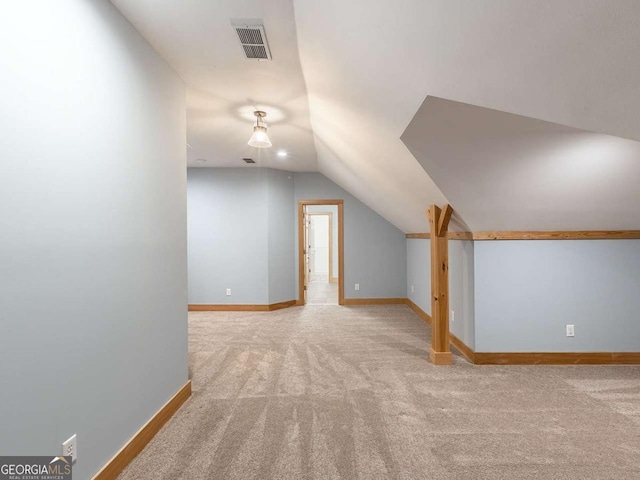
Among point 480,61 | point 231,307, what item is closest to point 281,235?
point 231,307

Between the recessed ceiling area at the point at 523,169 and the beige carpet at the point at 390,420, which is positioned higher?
the recessed ceiling area at the point at 523,169

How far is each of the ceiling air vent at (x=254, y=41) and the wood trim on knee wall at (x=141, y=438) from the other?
7.84ft

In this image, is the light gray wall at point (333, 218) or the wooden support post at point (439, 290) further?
the light gray wall at point (333, 218)

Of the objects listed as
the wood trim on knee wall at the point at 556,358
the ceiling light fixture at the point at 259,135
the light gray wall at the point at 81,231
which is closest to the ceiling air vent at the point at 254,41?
the light gray wall at the point at 81,231

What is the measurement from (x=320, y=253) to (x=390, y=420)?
9634 mm

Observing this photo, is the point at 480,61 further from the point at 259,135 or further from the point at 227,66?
the point at 259,135

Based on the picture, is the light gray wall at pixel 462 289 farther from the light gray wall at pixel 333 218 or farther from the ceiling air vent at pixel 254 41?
the light gray wall at pixel 333 218

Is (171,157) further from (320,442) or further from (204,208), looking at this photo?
(204,208)

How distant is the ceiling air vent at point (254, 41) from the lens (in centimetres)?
206

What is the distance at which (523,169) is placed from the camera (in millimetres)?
2420

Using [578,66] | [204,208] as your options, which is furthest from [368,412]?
[204,208]

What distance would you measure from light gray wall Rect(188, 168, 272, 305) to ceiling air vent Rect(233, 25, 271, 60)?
3628 millimetres

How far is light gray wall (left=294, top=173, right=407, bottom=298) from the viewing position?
639 cm

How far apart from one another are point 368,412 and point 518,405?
1.06m
